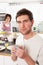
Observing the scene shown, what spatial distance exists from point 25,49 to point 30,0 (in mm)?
324

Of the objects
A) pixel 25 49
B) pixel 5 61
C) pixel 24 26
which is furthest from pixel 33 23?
pixel 5 61

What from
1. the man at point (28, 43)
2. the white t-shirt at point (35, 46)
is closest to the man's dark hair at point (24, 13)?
the man at point (28, 43)

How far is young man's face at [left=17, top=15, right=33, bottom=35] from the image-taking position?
3.31ft

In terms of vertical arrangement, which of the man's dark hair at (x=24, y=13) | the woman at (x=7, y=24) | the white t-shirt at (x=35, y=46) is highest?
the man's dark hair at (x=24, y=13)

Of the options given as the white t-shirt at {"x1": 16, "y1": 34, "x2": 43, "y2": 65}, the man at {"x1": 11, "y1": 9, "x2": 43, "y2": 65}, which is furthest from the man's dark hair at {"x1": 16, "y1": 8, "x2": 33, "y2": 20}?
the white t-shirt at {"x1": 16, "y1": 34, "x2": 43, "y2": 65}

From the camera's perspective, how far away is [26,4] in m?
1.06

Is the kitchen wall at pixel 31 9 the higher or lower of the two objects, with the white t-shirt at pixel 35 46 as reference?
higher

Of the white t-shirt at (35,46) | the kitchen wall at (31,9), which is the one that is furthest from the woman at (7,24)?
the white t-shirt at (35,46)

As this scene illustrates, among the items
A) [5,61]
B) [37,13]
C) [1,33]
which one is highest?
[37,13]

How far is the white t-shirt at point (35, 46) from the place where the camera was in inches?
39.9

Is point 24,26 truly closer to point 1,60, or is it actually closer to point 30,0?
point 30,0

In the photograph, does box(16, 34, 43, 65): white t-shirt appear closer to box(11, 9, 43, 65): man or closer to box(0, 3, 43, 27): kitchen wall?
Answer: box(11, 9, 43, 65): man

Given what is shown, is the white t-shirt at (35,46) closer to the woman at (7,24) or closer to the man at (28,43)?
the man at (28,43)

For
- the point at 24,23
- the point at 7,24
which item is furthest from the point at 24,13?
the point at 7,24
